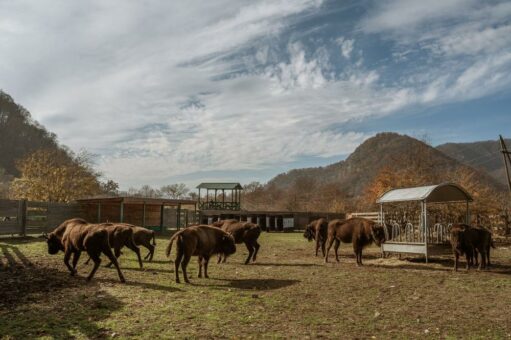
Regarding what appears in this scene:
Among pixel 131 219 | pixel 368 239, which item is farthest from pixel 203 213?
pixel 368 239

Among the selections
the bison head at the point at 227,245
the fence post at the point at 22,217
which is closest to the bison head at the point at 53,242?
the bison head at the point at 227,245

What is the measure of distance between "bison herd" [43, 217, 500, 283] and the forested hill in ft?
332

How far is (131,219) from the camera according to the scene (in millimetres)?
33062

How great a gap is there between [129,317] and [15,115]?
450 ft

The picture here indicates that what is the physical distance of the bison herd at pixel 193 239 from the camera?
1045 cm

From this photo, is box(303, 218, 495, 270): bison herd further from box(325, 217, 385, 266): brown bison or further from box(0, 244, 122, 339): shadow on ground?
box(0, 244, 122, 339): shadow on ground

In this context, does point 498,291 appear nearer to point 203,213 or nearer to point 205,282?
point 205,282

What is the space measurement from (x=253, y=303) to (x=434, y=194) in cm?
1183

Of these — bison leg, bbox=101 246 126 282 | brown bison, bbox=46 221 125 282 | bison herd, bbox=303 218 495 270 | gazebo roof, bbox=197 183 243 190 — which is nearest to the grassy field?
bison leg, bbox=101 246 126 282

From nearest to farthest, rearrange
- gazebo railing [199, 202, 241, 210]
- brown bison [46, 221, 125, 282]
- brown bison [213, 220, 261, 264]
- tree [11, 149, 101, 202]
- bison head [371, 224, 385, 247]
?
brown bison [46, 221, 125, 282] < brown bison [213, 220, 261, 264] < bison head [371, 224, 385, 247] < tree [11, 149, 101, 202] < gazebo railing [199, 202, 241, 210]

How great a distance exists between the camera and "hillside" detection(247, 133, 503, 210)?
35.1 meters

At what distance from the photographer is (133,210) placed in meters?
33.9

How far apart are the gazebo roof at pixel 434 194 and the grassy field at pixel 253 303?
3.80 metres

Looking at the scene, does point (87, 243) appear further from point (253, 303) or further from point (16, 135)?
point (16, 135)
